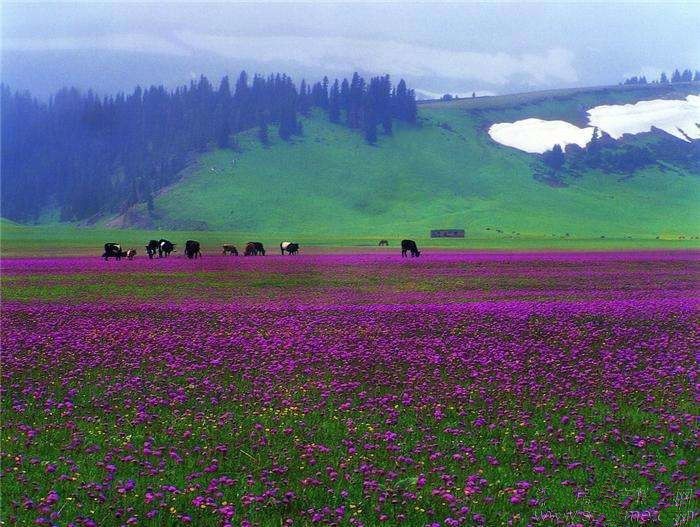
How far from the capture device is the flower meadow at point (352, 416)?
9.03 m

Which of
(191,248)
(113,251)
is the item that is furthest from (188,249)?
(113,251)

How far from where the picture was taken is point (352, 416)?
508 inches

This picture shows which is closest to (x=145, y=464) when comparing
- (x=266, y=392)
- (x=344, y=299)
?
(x=266, y=392)

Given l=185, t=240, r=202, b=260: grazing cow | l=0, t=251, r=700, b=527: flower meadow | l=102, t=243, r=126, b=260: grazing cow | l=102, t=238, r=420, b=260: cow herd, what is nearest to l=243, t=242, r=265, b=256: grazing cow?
l=102, t=238, r=420, b=260: cow herd

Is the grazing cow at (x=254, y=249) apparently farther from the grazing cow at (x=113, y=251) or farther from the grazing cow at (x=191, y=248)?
the grazing cow at (x=113, y=251)

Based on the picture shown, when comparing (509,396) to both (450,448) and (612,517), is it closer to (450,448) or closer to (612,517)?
(450,448)

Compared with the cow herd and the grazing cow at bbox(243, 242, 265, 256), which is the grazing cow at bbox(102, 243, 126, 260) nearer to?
the cow herd

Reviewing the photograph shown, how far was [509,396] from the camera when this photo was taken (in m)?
14.1

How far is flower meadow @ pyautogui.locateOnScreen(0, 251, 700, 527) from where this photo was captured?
9031 mm

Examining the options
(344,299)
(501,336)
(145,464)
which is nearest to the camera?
(145,464)

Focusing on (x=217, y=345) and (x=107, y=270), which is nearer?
(x=217, y=345)

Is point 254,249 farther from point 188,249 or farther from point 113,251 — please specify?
point 113,251

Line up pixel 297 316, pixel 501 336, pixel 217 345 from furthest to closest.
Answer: pixel 297 316 < pixel 501 336 < pixel 217 345

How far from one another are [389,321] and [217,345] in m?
6.55
